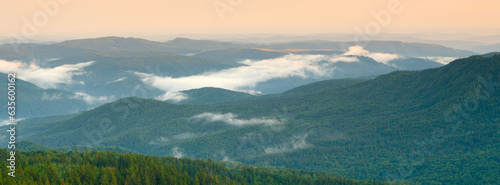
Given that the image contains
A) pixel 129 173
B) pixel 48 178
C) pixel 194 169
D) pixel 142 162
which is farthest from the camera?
pixel 194 169

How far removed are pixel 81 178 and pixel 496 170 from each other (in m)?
157

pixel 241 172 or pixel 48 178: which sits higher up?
pixel 48 178

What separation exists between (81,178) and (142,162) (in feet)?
94.3

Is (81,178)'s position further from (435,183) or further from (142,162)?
(435,183)

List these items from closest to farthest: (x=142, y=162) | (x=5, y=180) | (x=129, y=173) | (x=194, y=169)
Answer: (x=5, y=180), (x=129, y=173), (x=142, y=162), (x=194, y=169)

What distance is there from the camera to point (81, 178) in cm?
12425

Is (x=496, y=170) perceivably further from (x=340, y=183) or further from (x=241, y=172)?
(x=241, y=172)

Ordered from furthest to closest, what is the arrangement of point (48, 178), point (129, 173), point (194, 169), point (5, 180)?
point (194, 169), point (129, 173), point (48, 178), point (5, 180)

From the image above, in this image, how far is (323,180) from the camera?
18225cm

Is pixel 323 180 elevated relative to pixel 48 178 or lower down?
lower down

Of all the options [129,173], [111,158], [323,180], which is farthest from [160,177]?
[323,180]

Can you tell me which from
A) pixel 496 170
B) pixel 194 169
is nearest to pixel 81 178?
pixel 194 169

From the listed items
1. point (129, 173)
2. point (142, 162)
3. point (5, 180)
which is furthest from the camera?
point (142, 162)

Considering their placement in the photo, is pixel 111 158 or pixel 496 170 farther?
pixel 496 170
